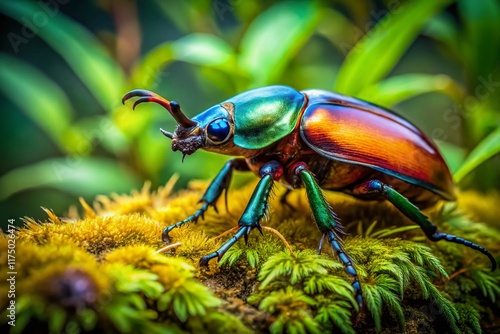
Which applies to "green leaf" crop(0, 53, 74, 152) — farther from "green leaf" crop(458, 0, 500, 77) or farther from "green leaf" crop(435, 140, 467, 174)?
"green leaf" crop(458, 0, 500, 77)

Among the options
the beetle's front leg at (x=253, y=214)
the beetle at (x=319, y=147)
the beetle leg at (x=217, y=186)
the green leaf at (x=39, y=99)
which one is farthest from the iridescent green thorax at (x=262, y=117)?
the green leaf at (x=39, y=99)

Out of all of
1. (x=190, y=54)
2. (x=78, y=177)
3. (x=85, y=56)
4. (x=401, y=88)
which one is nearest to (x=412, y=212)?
(x=401, y=88)

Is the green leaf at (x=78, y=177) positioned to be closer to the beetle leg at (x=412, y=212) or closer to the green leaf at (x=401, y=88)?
the green leaf at (x=401, y=88)

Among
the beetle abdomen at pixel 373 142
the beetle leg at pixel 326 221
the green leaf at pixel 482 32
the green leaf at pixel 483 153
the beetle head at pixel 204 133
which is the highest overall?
the green leaf at pixel 482 32

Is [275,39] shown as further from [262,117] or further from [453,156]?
[262,117]

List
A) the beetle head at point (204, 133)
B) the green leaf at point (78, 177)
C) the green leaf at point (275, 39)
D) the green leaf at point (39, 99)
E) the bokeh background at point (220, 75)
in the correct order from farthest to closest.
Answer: the green leaf at point (39, 99), the green leaf at point (78, 177), the green leaf at point (275, 39), the bokeh background at point (220, 75), the beetle head at point (204, 133)

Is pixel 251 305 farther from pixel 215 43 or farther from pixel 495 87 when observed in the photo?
pixel 495 87
